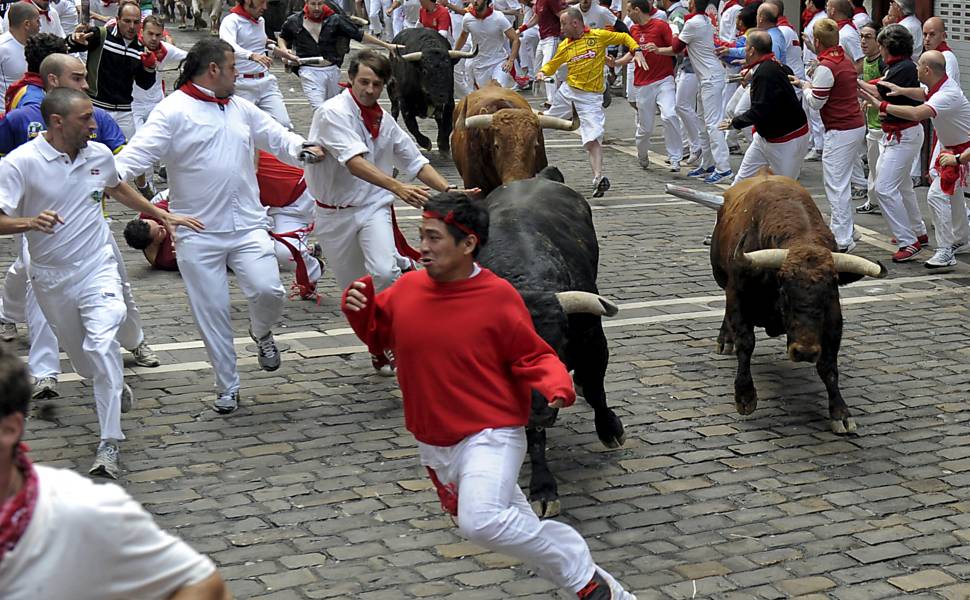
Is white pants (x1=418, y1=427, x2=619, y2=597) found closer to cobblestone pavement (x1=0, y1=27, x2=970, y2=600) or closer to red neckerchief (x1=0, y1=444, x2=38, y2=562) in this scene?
cobblestone pavement (x1=0, y1=27, x2=970, y2=600)

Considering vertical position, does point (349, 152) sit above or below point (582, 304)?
above

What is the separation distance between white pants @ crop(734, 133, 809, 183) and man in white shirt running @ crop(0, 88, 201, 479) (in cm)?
698

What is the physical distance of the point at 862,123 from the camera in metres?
13.2

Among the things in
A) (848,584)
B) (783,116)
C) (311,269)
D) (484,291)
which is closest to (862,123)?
(783,116)

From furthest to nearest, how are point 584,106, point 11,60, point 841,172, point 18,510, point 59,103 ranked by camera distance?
point 584,106 < point 841,172 < point 11,60 < point 59,103 < point 18,510

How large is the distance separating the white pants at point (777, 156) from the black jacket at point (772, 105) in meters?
0.13

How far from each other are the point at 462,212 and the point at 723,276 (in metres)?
4.84

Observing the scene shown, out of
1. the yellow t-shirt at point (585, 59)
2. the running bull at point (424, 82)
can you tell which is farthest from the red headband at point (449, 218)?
the running bull at point (424, 82)

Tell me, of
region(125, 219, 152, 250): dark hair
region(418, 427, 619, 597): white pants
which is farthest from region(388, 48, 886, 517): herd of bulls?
region(125, 219, 152, 250): dark hair

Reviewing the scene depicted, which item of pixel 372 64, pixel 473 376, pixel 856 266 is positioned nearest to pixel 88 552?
pixel 473 376

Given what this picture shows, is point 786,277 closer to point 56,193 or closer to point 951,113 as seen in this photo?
point 56,193

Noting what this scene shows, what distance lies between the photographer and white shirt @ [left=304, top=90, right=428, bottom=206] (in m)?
8.90

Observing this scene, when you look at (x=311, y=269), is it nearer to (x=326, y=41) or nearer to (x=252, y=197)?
(x=252, y=197)

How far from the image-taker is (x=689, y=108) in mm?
17219
